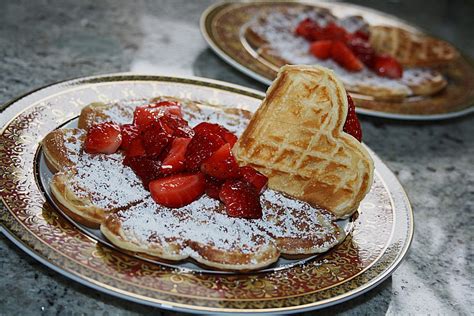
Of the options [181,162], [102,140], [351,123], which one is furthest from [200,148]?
[351,123]

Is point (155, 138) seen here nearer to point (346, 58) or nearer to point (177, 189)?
point (177, 189)

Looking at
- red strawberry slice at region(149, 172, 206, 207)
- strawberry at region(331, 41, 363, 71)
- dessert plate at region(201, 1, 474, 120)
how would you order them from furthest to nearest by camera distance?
1. strawberry at region(331, 41, 363, 71)
2. dessert plate at region(201, 1, 474, 120)
3. red strawberry slice at region(149, 172, 206, 207)

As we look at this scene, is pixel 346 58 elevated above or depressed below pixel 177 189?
below

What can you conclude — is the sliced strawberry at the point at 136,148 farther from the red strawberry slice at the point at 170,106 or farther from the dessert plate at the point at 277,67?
the dessert plate at the point at 277,67

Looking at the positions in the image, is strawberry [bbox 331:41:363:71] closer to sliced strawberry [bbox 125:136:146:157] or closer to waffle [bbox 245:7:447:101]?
waffle [bbox 245:7:447:101]

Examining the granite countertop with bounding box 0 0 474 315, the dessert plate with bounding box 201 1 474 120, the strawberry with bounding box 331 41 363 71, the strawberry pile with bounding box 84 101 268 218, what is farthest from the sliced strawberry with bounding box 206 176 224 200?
the strawberry with bounding box 331 41 363 71

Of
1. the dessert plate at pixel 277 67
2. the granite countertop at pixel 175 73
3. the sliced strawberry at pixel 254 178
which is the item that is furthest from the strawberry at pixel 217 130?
the dessert plate at pixel 277 67
